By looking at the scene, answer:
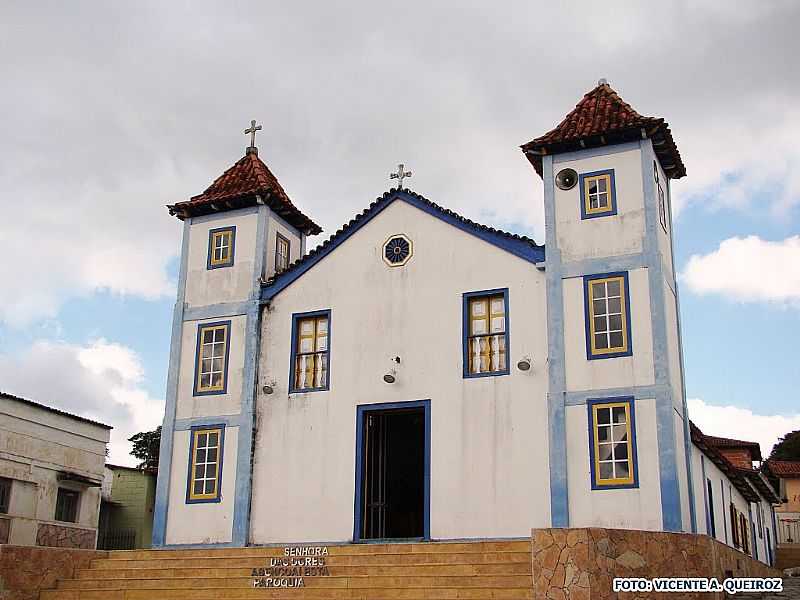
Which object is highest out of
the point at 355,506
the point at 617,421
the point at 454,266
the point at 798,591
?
the point at 454,266

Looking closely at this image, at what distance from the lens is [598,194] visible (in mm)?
18578

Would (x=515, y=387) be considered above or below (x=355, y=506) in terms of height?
above

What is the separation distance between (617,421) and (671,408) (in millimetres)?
986

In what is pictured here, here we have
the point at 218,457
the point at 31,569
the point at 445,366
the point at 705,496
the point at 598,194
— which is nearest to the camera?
the point at 31,569

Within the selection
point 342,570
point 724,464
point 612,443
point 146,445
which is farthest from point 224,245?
point 146,445

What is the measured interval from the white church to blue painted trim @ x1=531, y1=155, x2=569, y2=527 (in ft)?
0.12

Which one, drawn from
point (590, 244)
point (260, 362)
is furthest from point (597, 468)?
point (260, 362)

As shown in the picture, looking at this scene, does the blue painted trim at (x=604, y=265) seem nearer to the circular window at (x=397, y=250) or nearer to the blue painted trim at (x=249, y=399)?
the circular window at (x=397, y=250)

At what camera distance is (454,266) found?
64.3 feet

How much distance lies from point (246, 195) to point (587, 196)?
7.75m

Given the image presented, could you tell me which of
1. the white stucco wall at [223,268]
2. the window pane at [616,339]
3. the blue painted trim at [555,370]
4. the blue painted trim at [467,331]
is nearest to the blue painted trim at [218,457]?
the white stucco wall at [223,268]

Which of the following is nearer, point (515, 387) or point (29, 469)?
point (515, 387)

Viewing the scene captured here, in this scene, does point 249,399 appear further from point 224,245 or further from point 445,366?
point 445,366

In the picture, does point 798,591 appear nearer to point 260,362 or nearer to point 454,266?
point 454,266
